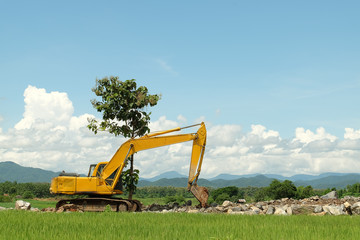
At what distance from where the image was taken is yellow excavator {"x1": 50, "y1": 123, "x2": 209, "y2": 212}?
23.4 m

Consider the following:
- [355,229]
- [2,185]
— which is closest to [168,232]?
[355,229]

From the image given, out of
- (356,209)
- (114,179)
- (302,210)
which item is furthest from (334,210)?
(114,179)

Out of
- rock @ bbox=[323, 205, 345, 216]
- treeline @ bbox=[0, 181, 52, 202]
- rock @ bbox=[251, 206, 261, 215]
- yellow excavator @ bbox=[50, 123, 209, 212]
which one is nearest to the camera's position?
rock @ bbox=[323, 205, 345, 216]

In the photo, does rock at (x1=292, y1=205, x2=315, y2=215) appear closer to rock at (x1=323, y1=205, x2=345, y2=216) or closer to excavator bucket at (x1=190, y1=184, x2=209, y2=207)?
rock at (x1=323, y1=205, x2=345, y2=216)

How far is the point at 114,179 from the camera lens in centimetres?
2366

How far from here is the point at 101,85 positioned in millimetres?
29016

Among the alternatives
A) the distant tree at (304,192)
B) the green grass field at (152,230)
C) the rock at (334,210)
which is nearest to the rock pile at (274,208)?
the rock at (334,210)

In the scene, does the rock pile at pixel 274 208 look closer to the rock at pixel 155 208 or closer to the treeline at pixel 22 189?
the rock at pixel 155 208

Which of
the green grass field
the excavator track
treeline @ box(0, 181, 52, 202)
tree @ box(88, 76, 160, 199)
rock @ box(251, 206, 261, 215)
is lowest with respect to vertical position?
the green grass field

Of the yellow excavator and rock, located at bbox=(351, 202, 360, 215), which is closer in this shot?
rock, located at bbox=(351, 202, 360, 215)

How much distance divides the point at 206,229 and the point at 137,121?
53.4 feet

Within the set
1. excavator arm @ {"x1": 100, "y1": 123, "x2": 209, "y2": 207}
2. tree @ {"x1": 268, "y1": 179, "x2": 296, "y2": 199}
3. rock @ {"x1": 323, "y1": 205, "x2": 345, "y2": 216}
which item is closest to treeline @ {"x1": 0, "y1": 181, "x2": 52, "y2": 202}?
tree @ {"x1": 268, "y1": 179, "x2": 296, "y2": 199}

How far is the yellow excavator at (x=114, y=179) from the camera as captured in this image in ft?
76.8

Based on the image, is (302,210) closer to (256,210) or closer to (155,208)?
(256,210)
